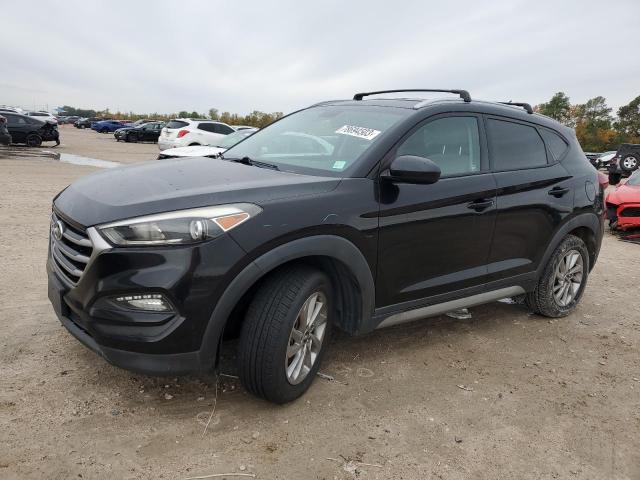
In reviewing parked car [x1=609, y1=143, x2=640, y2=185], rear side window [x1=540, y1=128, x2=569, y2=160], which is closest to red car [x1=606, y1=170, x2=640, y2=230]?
rear side window [x1=540, y1=128, x2=569, y2=160]

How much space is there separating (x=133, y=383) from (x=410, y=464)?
154 cm

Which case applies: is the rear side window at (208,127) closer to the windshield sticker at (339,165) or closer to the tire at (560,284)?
the tire at (560,284)

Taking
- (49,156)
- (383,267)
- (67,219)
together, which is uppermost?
(67,219)

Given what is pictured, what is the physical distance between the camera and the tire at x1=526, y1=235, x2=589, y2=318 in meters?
4.16

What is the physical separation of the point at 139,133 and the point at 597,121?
1900 inches

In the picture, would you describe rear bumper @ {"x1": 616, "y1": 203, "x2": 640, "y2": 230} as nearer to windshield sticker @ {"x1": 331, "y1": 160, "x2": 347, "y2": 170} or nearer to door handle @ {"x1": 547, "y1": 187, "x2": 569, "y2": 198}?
door handle @ {"x1": 547, "y1": 187, "x2": 569, "y2": 198}

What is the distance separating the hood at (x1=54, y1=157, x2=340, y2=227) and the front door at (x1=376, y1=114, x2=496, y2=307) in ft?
1.64

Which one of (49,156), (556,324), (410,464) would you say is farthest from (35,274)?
(49,156)

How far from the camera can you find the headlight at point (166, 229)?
222 cm

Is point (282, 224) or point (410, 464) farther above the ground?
point (282, 224)

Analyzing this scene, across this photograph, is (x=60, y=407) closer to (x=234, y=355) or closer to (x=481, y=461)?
(x=234, y=355)

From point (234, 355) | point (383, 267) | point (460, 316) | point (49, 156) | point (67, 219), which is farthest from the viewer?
point (49, 156)

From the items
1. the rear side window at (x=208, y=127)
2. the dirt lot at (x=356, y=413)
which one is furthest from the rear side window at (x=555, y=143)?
the rear side window at (x=208, y=127)

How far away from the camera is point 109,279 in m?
2.22
